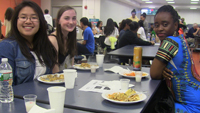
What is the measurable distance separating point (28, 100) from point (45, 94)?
0.87 feet

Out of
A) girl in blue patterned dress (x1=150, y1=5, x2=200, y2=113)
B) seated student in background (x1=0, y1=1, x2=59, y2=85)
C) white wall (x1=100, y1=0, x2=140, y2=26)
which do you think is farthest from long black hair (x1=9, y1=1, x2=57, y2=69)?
white wall (x1=100, y1=0, x2=140, y2=26)

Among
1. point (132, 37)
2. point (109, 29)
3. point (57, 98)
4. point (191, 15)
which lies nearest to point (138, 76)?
point (57, 98)

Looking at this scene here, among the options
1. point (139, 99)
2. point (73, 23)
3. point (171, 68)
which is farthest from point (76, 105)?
point (73, 23)

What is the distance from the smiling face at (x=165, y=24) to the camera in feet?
5.14

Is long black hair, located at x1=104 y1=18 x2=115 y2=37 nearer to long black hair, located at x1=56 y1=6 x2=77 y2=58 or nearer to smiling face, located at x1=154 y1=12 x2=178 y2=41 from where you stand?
long black hair, located at x1=56 y1=6 x2=77 y2=58

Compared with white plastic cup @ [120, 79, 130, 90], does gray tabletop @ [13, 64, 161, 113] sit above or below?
below

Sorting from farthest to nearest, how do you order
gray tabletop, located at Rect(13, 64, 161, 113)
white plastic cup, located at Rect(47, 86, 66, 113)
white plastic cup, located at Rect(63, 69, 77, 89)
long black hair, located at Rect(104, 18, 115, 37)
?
long black hair, located at Rect(104, 18, 115, 37) < white plastic cup, located at Rect(63, 69, 77, 89) < gray tabletop, located at Rect(13, 64, 161, 113) < white plastic cup, located at Rect(47, 86, 66, 113)

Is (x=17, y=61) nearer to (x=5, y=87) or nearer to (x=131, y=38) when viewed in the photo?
(x=5, y=87)

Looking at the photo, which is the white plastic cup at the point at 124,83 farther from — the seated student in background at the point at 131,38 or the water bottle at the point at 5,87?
the seated student in background at the point at 131,38

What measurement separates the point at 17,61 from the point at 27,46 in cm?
17

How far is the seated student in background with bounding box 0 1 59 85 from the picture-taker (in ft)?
4.81

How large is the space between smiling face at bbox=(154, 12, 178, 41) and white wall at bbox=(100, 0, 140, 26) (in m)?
8.77

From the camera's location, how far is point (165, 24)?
1.58m

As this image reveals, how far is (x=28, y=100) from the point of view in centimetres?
90
